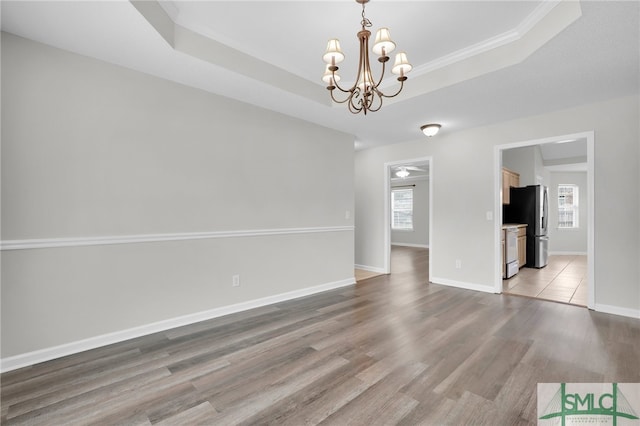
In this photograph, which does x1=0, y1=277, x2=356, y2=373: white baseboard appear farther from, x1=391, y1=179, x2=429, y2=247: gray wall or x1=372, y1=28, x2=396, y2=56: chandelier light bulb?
x1=391, y1=179, x2=429, y2=247: gray wall

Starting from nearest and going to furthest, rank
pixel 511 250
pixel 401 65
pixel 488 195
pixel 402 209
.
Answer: pixel 401 65 → pixel 488 195 → pixel 511 250 → pixel 402 209

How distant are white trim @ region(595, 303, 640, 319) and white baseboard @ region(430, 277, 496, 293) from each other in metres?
1.14

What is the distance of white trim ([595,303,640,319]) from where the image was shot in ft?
10.8

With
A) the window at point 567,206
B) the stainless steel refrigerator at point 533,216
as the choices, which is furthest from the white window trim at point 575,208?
the stainless steel refrigerator at point 533,216

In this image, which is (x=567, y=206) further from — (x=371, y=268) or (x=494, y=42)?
(x=494, y=42)

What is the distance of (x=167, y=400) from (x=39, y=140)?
7.41ft

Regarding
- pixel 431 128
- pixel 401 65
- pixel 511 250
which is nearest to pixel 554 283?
pixel 511 250

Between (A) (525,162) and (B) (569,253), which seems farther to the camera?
(B) (569,253)

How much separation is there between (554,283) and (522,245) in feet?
4.42

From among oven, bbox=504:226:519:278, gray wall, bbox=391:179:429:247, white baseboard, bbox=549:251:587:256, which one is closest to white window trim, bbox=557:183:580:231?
white baseboard, bbox=549:251:587:256

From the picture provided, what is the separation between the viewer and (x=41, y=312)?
7.76 ft

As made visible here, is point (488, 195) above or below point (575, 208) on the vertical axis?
above

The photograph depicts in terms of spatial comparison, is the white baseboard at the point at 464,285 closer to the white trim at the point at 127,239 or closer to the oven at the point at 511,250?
the oven at the point at 511,250

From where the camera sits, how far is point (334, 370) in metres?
2.22
